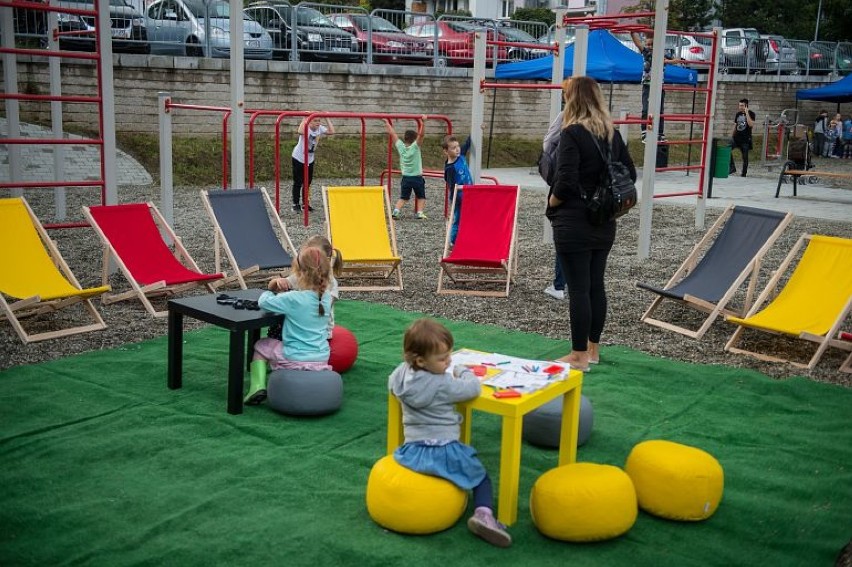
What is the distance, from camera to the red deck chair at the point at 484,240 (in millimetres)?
8320

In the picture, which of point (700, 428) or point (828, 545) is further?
point (700, 428)

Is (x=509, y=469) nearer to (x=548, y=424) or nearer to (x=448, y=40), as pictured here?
(x=548, y=424)

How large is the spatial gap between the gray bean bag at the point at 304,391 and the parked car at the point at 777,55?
28.5 meters

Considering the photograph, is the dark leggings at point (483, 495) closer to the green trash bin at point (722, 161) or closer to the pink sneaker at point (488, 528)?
the pink sneaker at point (488, 528)

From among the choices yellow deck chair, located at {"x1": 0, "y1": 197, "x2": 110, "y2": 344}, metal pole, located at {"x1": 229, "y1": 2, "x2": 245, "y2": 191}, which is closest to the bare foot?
yellow deck chair, located at {"x1": 0, "y1": 197, "x2": 110, "y2": 344}

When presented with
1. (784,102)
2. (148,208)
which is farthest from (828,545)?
(784,102)

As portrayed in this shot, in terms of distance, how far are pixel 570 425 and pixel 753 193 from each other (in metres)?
13.9

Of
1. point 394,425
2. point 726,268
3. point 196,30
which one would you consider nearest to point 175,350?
point 394,425

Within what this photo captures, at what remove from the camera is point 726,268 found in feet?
23.7

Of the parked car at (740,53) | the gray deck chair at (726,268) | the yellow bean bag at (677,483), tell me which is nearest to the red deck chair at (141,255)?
the gray deck chair at (726,268)

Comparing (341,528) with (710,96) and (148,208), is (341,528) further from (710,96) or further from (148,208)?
(710,96)

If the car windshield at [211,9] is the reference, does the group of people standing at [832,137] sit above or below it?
below

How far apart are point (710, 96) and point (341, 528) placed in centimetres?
891

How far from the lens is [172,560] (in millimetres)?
3395
